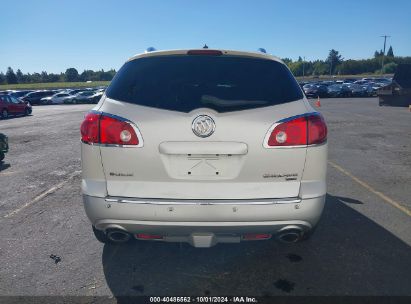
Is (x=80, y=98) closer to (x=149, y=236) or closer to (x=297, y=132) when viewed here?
(x=149, y=236)

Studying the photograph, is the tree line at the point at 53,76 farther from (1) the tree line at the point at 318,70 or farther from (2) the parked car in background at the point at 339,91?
(2) the parked car in background at the point at 339,91

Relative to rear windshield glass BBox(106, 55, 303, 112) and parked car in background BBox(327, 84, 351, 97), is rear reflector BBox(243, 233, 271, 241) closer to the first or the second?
rear windshield glass BBox(106, 55, 303, 112)

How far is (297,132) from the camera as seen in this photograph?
99.4 inches

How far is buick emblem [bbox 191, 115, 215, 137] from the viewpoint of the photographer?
244 cm

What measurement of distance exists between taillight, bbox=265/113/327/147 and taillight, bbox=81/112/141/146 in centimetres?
102

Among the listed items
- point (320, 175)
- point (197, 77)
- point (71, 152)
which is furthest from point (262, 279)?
point (71, 152)

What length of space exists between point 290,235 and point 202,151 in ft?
3.41

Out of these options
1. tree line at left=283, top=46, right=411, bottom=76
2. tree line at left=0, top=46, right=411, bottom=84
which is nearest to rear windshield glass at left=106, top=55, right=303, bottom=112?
tree line at left=0, top=46, right=411, bottom=84

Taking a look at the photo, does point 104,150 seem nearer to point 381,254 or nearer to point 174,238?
point 174,238

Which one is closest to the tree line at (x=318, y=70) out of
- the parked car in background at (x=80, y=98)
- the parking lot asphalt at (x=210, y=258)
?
the parked car in background at (x=80, y=98)

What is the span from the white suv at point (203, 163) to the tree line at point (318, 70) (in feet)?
410

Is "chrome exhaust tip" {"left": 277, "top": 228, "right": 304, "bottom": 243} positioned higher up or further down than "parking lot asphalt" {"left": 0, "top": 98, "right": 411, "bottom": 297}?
higher up

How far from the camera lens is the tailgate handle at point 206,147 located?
2447 mm

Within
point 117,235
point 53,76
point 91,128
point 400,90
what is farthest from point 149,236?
point 53,76
